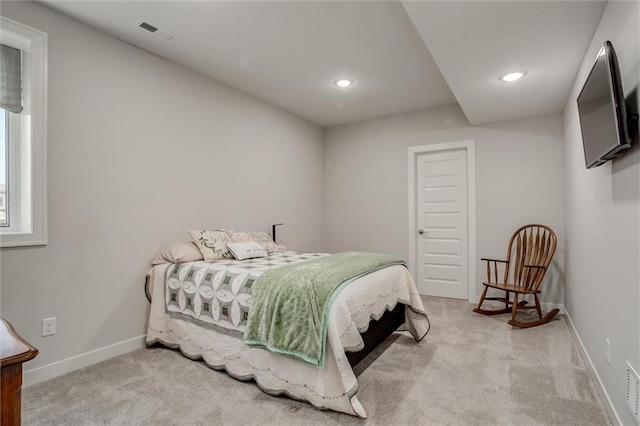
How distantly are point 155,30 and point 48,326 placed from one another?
2.25m

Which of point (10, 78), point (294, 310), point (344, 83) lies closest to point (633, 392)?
point (294, 310)

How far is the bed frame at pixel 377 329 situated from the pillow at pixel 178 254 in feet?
0.60

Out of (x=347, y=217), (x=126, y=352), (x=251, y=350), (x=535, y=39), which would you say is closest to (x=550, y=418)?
(x=251, y=350)

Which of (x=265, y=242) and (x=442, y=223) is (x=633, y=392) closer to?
(x=265, y=242)

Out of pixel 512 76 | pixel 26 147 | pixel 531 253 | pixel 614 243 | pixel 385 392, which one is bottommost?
pixel 385 392

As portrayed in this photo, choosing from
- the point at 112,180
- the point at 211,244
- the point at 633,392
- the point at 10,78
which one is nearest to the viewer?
the point at 633,392

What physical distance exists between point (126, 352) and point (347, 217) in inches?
132

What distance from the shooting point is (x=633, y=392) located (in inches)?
59.1

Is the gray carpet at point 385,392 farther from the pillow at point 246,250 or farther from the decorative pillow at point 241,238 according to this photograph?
the decorative pillow at point 241,238

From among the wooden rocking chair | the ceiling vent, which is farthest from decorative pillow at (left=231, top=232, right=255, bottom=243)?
the wooden rocking chair

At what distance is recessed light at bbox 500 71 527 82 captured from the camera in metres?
2.80

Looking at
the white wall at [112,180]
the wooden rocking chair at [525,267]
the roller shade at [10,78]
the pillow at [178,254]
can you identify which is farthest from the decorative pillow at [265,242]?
the wooden rocking chair at [525,267]

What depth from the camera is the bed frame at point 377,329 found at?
2.23 meters

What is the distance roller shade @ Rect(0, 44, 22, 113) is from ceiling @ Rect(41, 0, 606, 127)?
1.40ft
